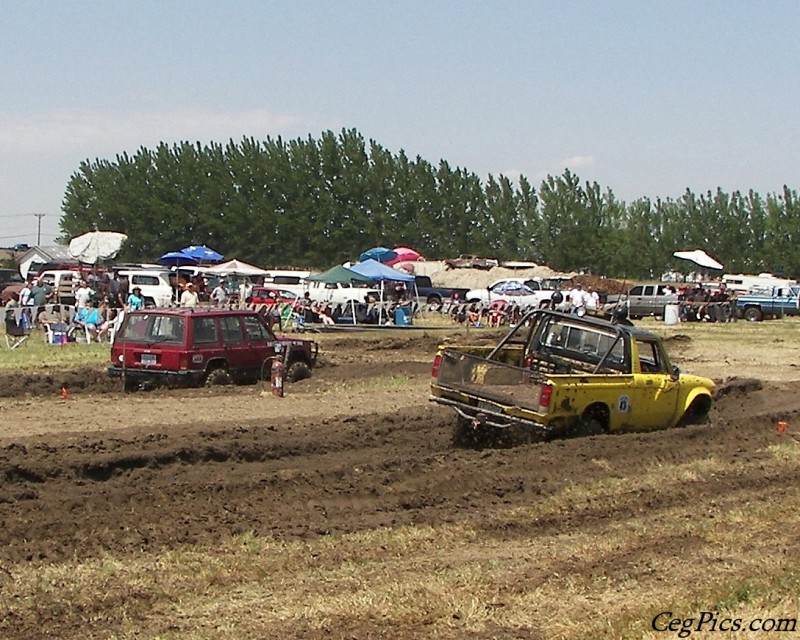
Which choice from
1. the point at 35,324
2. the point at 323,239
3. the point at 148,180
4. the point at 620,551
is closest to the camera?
the point at 620,551

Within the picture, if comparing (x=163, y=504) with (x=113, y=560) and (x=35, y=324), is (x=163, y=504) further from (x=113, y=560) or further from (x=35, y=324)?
(x=35, y=324)

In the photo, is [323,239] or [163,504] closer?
[163,504]

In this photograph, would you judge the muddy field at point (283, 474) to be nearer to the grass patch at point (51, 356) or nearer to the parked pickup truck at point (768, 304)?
the grass patch at point (51, 356)

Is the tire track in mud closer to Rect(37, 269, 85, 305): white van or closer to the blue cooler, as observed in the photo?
Rect(37, 269, 85, 305): white van

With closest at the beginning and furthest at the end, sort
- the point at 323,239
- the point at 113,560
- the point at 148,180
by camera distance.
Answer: the point at 113,560 → the point at 323,239 → the point at 148,180

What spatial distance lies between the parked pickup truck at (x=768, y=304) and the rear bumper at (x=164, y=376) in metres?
34.3

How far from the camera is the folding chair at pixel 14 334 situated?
28344mm

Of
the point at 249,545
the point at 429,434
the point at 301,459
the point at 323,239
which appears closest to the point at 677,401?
the point at 429,434

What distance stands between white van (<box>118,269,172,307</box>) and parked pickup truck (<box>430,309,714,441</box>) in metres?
28.8

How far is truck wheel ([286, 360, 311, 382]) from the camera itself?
74.6ft

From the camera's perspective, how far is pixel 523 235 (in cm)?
8800

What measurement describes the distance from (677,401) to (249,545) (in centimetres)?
830

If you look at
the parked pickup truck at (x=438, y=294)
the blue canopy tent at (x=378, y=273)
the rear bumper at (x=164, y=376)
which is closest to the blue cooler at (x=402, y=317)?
the blue canopy tent at (x=378, y=273)

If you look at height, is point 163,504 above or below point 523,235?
below
